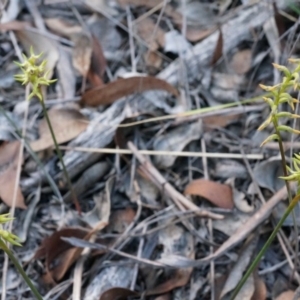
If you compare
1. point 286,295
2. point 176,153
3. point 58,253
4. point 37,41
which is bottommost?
point 286,295

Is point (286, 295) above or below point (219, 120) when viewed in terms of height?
below

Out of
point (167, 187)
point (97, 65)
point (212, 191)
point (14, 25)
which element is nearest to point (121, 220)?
point (167, 187)

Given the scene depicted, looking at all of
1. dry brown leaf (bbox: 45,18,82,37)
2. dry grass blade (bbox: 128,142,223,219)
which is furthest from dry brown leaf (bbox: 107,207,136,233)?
dry brown leaf (bbox: 45,18,82,37)

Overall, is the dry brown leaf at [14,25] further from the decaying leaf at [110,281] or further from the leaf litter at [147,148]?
the decaying leaf at [110,281]

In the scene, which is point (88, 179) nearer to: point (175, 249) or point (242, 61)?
point (175, 249)

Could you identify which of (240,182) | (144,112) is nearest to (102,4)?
(144,112)

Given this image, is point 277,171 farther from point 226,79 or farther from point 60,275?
point 60,275
